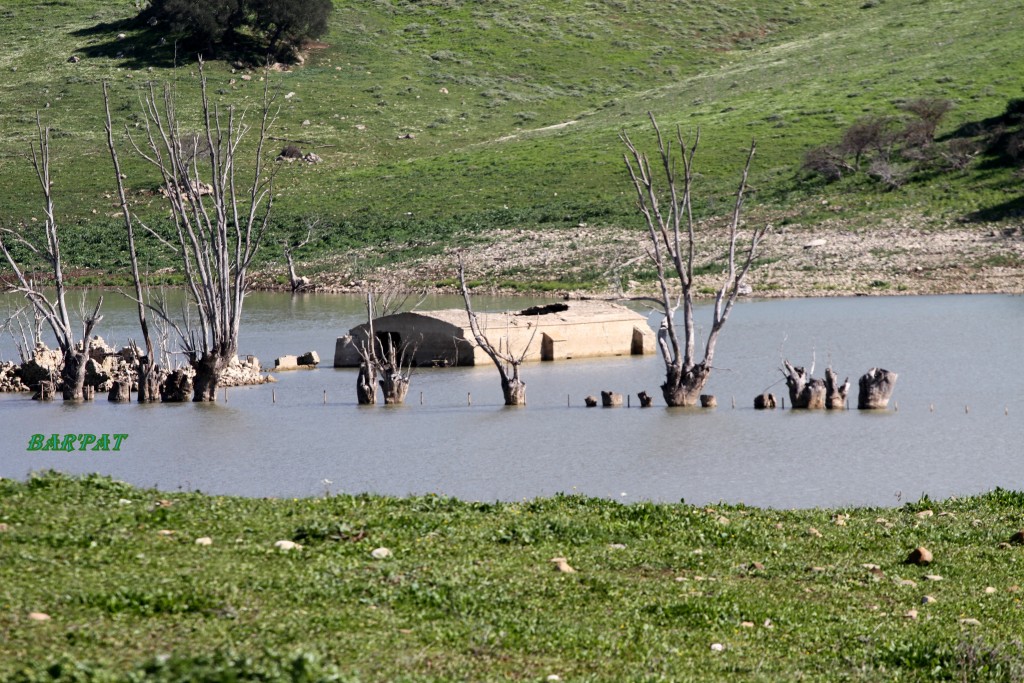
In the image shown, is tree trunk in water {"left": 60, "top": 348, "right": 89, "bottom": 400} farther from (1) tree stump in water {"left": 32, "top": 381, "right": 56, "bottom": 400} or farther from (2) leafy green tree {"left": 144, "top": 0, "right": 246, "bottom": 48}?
(2) leafy green tree {"left": 144, "top": 0, "right": 246, "bottom": 48}

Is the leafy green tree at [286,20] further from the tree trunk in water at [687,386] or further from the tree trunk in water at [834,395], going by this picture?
the tree trunk in water at [834,395]

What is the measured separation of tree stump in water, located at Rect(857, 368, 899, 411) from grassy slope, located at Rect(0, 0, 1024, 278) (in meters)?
34.8

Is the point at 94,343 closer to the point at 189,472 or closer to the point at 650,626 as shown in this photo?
the point at 189,472

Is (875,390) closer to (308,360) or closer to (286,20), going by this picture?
(308,360)

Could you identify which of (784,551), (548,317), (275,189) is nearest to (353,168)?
(275,189)

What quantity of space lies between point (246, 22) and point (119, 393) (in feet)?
254

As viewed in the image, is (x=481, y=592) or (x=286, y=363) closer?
(x=481, y=592)

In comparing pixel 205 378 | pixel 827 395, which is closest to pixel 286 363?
pixel 205 378

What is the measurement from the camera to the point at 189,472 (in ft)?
62.5

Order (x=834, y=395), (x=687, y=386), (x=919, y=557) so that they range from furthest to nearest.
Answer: (x=687, y=386) → (x=834, y=395) → (x=919, y=557)

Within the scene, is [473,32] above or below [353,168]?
above

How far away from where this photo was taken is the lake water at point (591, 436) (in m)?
17.4

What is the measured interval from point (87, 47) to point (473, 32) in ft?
90.2

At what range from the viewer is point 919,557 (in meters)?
11.3
